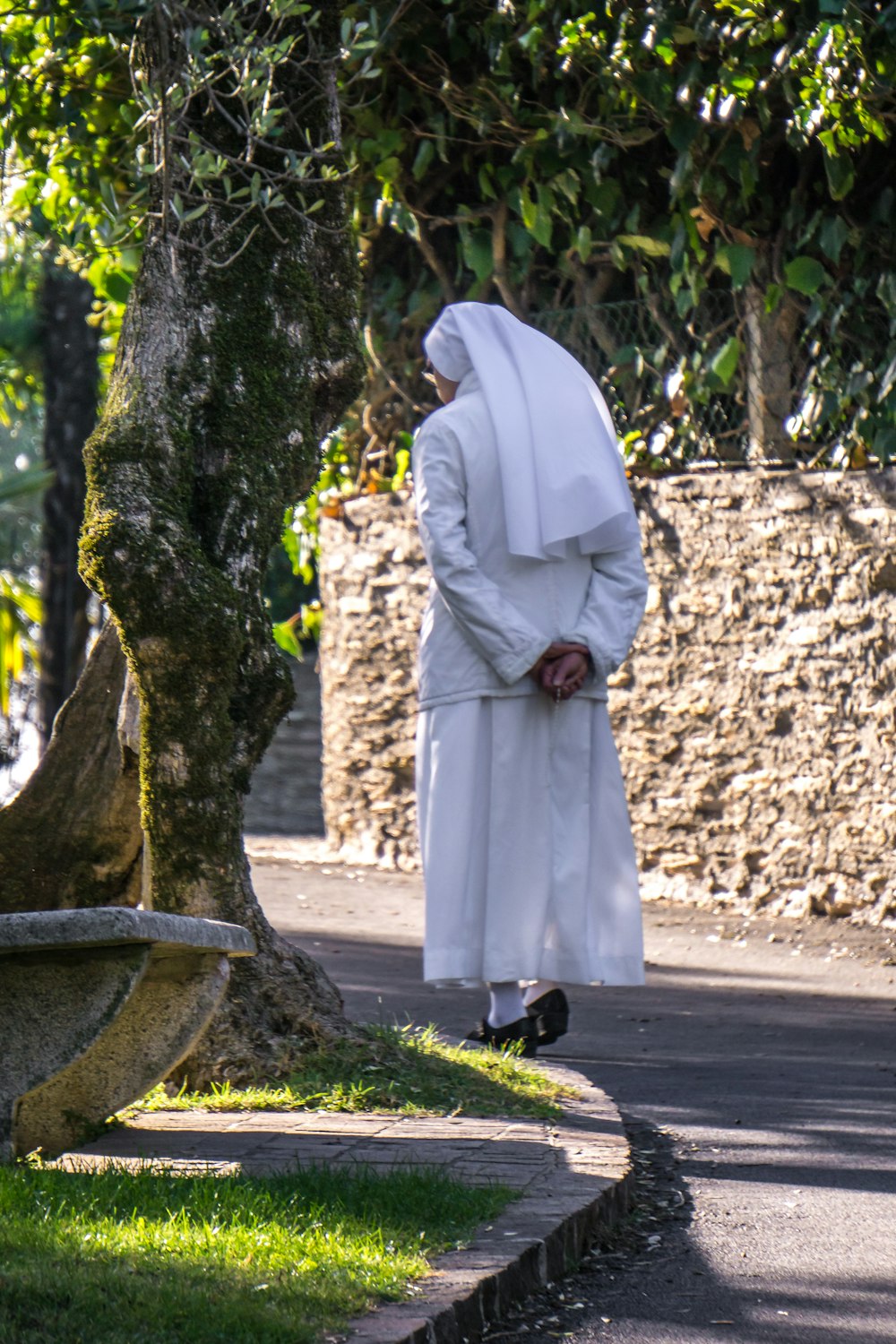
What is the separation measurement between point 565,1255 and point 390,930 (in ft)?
17.7

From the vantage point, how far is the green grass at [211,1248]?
2.64 m

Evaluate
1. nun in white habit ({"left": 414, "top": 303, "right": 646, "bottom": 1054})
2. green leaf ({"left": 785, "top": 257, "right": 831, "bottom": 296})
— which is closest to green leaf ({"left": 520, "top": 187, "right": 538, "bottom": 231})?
green leaf ({"left": 785, "top": 257, "right": 831, "bottom": 296})

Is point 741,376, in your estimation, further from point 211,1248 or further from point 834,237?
point 211,1248

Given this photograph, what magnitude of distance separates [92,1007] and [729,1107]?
2.18m

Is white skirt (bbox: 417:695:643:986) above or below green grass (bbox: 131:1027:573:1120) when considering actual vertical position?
above

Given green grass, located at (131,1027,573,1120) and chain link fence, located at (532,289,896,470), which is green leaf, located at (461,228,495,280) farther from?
green grass, located at (131,1027,573,1120)

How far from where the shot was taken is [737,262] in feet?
28.7

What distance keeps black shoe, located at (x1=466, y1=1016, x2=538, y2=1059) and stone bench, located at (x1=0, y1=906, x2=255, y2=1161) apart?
169cm

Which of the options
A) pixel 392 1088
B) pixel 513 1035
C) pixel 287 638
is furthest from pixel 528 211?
pixel 392 1088

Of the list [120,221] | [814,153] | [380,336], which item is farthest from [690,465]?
[120,221]

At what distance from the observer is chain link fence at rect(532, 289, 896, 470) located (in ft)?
28.3

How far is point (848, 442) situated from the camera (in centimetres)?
864

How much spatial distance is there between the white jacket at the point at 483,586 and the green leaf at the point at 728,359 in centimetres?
343

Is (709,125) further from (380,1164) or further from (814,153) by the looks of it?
(380,1164)
